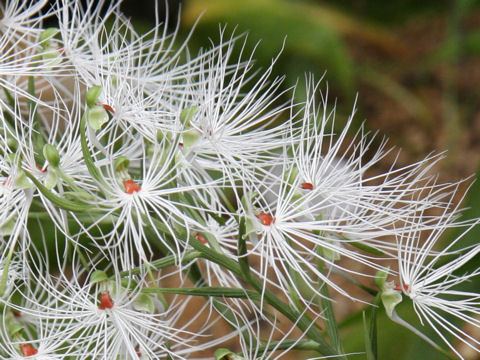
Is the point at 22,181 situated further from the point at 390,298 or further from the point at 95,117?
the point at 390,298

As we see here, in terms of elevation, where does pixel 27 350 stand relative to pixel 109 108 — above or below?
below

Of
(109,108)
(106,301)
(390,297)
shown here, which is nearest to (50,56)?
(109,108)

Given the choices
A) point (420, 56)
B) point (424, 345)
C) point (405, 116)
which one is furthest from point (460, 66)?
point (424, 345)

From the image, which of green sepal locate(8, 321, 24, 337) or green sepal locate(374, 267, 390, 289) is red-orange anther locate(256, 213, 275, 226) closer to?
green sepal locate(374, 267, 390, 289)

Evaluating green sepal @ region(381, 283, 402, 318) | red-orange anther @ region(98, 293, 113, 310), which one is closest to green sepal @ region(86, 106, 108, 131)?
red-orange anther @ region(98, 293, 113, 310)

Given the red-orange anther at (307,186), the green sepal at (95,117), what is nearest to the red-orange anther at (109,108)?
the green sepal at (95,117)

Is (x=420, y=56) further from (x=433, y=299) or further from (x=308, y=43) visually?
(x=433, y=299)
